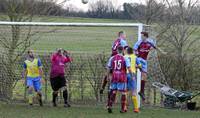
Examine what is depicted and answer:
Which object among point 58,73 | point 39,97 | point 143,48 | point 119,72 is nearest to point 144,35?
point 143,48

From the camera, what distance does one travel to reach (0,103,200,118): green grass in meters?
15.3

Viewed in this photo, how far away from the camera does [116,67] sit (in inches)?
608

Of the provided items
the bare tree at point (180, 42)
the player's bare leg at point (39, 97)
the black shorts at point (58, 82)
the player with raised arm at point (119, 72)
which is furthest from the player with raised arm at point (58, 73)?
the bare tree at point (180, 42)

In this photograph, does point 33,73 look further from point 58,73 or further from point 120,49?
point 120,49

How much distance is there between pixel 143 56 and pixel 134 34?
1.32 m

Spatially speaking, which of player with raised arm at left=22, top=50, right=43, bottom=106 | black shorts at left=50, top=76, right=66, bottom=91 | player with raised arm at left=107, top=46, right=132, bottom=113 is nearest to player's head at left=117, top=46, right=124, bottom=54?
player with raised arm at left=107, top=46, right=132, bottom=113

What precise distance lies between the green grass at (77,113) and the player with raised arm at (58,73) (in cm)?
57

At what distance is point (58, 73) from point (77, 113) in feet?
7.10

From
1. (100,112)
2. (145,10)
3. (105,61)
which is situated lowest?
(100,112)

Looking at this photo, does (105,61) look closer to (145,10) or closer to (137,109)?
(137,109)

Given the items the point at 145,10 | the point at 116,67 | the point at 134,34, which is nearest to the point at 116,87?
the point at 116,67

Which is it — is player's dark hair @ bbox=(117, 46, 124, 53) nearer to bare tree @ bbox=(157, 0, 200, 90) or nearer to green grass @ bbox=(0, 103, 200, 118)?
green grass @ bbox=(0, 103, 200, 118)

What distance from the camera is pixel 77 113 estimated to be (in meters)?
15.9

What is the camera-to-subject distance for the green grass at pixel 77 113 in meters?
15.3
